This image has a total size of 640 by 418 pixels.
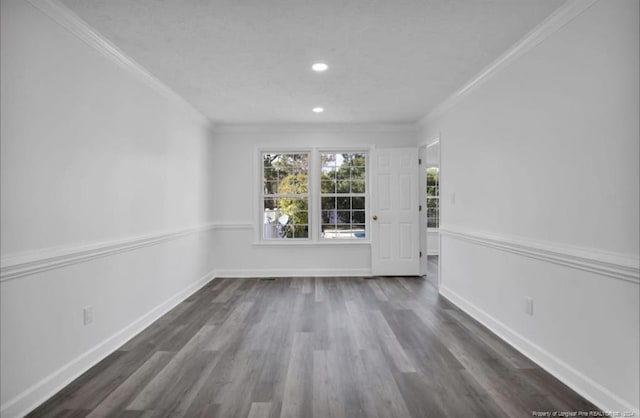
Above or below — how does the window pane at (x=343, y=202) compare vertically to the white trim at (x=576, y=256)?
above

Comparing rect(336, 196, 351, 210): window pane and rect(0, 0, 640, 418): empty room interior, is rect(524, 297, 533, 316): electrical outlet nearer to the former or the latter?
rect(0, 0, 640, 418): empty room interior

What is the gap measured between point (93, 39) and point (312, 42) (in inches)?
65.6

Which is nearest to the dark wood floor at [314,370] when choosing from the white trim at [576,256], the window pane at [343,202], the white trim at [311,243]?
the white trim at [576,256]

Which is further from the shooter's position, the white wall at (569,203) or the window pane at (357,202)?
the window pane at (357,202)

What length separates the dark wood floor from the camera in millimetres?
2062

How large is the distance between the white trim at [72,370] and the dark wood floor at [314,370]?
0.06m

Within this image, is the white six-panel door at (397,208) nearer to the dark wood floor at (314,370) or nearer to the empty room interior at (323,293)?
the empty room interior at (323,293)

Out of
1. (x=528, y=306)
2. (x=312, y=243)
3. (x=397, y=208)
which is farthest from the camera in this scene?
(x=312, y=243)

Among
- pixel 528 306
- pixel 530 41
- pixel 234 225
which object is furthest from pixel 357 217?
pixel 530 41

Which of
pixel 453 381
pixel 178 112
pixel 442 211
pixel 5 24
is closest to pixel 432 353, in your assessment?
pixel 453 381

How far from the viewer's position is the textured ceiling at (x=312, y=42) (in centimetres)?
232

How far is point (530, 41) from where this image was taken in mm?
2684

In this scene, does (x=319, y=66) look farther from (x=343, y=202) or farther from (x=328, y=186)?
(x=343, y=202)

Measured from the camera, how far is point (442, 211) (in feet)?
15.5
